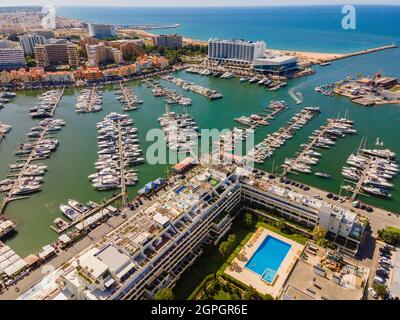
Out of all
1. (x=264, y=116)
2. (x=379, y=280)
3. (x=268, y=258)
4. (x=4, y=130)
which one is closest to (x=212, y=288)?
(x=268, y=258)

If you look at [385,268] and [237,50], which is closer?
[385,268]

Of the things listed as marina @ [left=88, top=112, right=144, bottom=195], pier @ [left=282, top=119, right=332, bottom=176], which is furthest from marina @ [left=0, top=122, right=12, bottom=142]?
pier @ [left=282, top=119, right=332, bottom=176]

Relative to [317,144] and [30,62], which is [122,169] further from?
[30,62]

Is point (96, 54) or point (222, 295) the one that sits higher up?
point (96, 54)

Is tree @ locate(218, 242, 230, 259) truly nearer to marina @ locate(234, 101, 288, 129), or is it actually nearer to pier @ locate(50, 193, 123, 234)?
pier @ locate(50, 193, 123, 234)

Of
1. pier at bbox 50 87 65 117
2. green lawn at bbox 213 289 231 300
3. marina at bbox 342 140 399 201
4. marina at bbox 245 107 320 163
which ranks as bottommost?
green lawn at bbox 213 289 231 300

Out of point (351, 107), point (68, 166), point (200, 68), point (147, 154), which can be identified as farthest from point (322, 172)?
point (200, 68)
